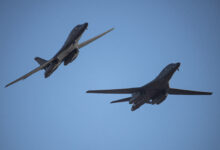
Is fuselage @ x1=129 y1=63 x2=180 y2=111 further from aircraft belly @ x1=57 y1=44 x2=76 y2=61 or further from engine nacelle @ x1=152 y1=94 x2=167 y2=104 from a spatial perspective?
aircraft belly @ x1=57 y1=44 x2=76 y2=61

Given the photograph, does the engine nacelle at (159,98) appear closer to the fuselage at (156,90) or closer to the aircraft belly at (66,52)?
the fuselage at (156,90)

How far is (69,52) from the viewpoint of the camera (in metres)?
41.3

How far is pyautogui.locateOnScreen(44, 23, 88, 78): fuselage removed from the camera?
40.7 m

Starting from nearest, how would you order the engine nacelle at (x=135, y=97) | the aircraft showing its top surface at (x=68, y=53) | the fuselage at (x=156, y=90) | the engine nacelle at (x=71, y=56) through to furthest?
the aircraft showing its top surface at (x=68, y=53)
the engine nacelle at (x=71, y=56)
the fuselage at (x=156, y=90)
the engine nacelle at (x=135, y=97)

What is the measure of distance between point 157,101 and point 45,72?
18.2 meters

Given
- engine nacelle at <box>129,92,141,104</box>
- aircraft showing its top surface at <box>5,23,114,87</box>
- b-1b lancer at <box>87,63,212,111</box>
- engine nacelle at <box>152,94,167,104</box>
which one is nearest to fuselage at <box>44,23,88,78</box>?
aircraft showing its top surface at <box>5,23,114,87</box>

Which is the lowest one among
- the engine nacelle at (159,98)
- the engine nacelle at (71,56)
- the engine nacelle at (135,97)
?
the engine nacelle at (159,98)

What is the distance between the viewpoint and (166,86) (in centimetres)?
4325

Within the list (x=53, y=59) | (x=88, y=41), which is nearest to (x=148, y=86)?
(x=88, y=41)

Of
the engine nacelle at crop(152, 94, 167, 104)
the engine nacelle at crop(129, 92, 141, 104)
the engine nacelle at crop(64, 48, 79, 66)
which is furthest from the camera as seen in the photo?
the engine nacelle at crop(152, 94, 167, 104)

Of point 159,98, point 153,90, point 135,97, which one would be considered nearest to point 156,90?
point 153,90

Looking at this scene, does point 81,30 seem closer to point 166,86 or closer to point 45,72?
point 45,72

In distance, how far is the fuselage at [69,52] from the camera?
4069cm

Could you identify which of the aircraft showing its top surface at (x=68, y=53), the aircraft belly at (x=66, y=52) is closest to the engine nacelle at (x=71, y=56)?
the aircraft showing its top surface at (x=68, y=53)
